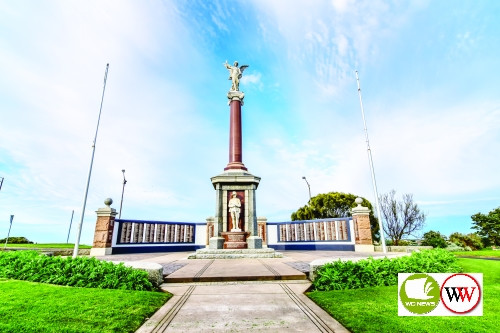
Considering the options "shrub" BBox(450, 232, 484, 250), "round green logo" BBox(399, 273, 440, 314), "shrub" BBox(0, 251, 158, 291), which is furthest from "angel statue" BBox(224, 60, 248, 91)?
"shrub" BBox(450, 232, 484, 250)

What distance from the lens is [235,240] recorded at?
13.0 meters

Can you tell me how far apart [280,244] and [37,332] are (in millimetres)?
17848

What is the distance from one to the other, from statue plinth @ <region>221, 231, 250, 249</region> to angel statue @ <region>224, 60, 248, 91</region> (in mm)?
9961

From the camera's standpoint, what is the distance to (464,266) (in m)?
7.19

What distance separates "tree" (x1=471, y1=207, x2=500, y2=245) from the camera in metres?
27.5

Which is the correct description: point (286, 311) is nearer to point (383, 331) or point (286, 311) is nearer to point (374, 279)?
point (383, 331)

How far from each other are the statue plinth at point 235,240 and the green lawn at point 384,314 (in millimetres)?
8570

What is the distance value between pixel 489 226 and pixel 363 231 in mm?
25164

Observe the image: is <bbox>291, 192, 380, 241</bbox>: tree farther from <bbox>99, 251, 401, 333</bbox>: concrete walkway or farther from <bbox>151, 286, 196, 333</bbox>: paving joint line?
<bbox>151, 286, 196, 333</bbox>: paving joint line

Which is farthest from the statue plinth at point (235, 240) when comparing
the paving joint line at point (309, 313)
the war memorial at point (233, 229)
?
the paving joint line at point (309, 313)

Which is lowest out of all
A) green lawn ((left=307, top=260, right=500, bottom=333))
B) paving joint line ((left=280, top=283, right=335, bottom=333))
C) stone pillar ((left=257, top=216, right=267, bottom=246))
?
paving joint line ((left=280, top=283, right=335, bottom=333))

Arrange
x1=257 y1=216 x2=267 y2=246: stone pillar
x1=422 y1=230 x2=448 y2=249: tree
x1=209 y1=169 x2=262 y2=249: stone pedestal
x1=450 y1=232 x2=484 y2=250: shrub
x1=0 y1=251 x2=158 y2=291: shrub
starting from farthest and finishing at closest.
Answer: x1=450 y1=232 x2=484 y2=250: shrub, x1=257 y1=216 x2=267 y2=246: stone pillar, x1=422 y1=230 x2=448 y2=249: tree, x1=209 y1=169 x2=262 y2=249: stone pedestal, x1=0 y1=251 x2=158 y2=291: shrub

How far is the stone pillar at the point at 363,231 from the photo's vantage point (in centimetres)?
1449

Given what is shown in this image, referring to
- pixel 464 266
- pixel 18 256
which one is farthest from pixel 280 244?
pixel 18 256
